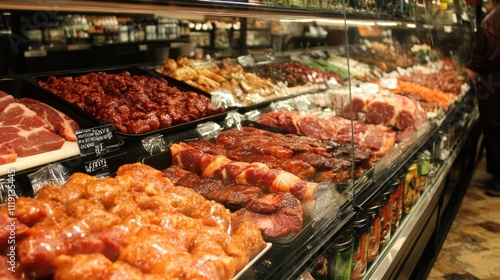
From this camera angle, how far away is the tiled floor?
3695 mm

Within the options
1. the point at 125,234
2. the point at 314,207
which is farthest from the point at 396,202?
the point at 125,234

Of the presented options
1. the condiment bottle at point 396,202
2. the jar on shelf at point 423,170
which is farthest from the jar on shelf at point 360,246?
the jar on shelf at point 423,170

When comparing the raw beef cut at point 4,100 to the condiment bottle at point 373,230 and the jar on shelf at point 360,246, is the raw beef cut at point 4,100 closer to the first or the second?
the jar on shelf at point 360,246

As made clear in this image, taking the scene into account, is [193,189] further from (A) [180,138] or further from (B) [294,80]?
(B) [294,80]

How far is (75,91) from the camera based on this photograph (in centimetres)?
253

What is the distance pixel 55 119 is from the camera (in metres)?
2.16

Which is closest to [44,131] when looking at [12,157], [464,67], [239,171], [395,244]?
[12,157]

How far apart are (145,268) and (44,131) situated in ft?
3.66

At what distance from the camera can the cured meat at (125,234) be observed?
1102 millimetres

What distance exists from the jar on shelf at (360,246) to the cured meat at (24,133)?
4.75 feet

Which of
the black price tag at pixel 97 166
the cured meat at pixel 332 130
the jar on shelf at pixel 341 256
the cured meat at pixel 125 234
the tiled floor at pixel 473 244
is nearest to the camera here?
the cured meat at pixel 125 234

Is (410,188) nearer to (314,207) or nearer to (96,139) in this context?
(314,207)

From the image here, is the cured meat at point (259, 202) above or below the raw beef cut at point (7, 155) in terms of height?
below

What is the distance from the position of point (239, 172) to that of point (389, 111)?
1920 mm
